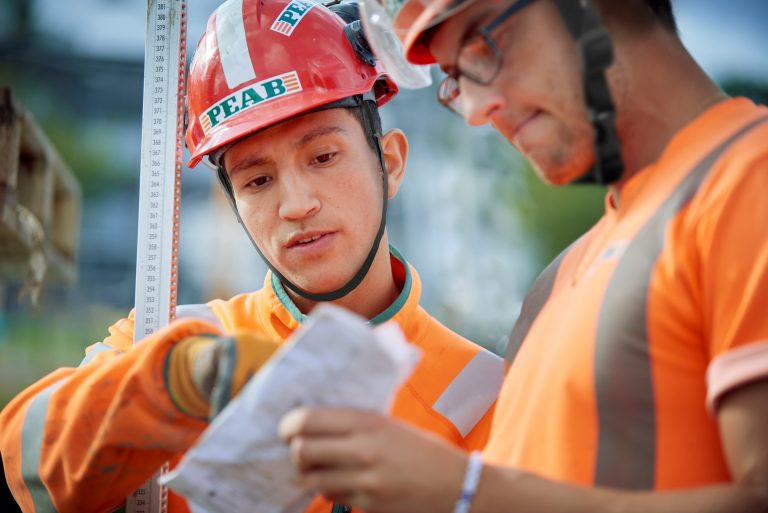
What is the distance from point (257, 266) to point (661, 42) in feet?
14.1

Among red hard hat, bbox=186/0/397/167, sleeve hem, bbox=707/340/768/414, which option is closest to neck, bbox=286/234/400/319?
red hard hat, bbox=186/0/397/167

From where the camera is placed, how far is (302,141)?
8.71 feet

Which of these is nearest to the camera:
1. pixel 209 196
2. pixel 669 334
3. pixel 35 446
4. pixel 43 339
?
pixel 669 334

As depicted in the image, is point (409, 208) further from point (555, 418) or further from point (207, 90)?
point (555, 418)

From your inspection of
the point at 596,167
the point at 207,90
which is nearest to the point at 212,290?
the point at 207,90

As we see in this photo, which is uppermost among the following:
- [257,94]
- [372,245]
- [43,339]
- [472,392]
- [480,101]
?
[257,94]

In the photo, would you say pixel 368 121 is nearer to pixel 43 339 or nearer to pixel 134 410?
pixel 134 410

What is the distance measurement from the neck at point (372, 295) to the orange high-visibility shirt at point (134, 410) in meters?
0.07

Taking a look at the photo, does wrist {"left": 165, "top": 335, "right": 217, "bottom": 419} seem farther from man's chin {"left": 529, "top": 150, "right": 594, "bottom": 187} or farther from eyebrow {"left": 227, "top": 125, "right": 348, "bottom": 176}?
eyebrow {"left": 227, "top": 125, "right": 348, "bottom": 176}

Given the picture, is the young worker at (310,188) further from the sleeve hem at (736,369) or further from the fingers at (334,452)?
the sleeve hem at (736,369)

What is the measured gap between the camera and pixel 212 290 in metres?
5.72

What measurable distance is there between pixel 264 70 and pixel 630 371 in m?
1.62

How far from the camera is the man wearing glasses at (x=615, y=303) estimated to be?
1.40m

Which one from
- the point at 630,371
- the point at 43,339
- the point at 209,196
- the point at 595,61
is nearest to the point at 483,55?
the point at 595,61
